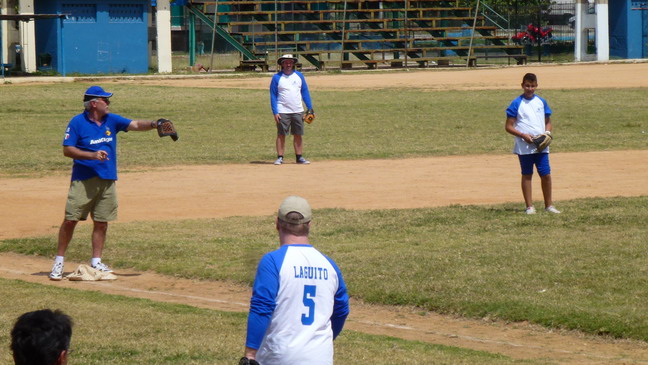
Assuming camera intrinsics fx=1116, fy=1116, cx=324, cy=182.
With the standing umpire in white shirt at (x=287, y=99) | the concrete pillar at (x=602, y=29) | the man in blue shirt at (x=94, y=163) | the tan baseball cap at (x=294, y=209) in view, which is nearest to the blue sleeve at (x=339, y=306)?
the tan baseball cap at (x=294, y=209)

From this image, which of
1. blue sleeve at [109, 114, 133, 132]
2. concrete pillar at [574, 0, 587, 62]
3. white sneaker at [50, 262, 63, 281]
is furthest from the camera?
concrete pillar at [574, 0, 587, 62]

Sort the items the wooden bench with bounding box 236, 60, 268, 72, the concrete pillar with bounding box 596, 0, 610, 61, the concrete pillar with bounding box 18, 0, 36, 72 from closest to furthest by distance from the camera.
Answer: the concrete pillar with bounding box 18, 0, 36, 72, the wooden bench with bounding box 236, 60, 268, 72, the concrete pillar with bounding box 596, 0, 610, 61

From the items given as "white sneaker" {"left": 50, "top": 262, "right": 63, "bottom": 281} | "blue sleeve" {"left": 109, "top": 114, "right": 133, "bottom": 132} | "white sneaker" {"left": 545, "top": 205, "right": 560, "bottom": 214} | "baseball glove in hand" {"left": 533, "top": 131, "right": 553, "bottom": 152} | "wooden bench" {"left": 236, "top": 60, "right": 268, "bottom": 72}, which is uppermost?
"wooden bench" {"left": 236, "top": 60, "right": 268, "bottom": 72}

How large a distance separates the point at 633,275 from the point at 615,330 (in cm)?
172

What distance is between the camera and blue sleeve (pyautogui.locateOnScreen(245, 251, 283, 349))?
17.6ft

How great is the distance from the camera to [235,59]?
167 ft

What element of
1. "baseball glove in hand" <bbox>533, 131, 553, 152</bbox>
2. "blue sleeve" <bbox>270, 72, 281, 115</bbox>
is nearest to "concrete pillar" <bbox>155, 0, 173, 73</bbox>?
"blue sleeve" <bbox>270, 72, 281, 115</bbox>

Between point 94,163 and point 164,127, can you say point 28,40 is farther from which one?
point 164,127

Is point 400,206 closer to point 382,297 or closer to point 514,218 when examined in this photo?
point 514,218

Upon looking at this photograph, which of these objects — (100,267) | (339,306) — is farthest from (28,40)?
(339,306)

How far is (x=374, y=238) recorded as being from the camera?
42.6ft

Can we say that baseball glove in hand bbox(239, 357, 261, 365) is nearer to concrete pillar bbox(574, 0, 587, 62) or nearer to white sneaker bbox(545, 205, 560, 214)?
white sneaker bbox(545, 205, 560, 214)

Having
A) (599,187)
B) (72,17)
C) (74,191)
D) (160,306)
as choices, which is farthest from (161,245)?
(72,17)

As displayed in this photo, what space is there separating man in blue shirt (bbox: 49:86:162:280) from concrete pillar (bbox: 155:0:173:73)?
121 ft
